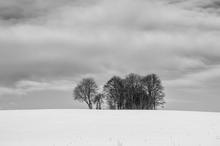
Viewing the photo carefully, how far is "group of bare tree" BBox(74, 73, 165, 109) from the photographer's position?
2234 inches

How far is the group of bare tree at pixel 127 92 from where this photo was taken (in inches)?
2234

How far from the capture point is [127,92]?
58125 millimetres
